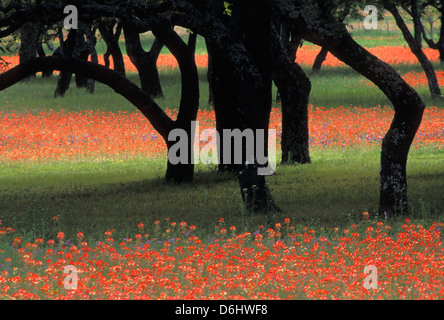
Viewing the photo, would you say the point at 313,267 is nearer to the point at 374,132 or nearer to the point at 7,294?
the point at 7,294

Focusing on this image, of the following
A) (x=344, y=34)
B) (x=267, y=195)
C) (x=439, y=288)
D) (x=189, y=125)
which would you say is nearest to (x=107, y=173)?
(x=189, y=125)

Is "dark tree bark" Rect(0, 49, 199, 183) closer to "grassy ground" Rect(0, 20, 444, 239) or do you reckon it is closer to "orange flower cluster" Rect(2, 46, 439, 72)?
"grassy ground" Rect(0, 20, 444, 239)

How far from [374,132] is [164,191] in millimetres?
10624

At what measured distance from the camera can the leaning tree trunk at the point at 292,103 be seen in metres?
19.6

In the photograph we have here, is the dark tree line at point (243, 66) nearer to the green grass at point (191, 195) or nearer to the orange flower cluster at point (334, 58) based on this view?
the green grass at point (191, 195)

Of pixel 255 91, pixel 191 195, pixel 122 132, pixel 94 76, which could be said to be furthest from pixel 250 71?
pixel 122 132

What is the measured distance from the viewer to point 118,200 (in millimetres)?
16125

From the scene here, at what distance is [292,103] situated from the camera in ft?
65.1

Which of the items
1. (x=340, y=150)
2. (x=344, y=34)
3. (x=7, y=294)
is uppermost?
(x=344, y=34)

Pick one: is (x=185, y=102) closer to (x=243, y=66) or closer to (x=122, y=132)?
(x=243, y=66)

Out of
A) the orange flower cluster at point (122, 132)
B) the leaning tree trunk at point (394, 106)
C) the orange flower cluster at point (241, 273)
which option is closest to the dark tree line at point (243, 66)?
the leaning tree trunk at point (394, 106)

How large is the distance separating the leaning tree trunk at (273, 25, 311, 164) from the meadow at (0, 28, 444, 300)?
68 centimetres

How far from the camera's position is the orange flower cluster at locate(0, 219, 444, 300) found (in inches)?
296

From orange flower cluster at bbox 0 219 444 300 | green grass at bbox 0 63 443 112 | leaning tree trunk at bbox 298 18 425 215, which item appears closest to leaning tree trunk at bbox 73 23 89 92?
green grass at bbox 0 63 443 112
